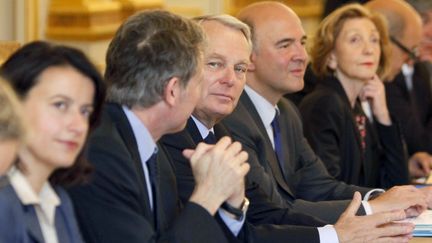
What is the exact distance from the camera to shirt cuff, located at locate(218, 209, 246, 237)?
3.04 metres

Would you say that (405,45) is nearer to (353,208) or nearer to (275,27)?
(275,27)

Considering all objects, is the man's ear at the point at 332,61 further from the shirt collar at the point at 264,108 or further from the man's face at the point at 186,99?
the man's face at the point at 186,99

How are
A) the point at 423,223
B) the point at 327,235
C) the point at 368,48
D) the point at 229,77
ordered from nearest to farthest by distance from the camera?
the point at 327,235 < the point at 229,77 < the point at 423,223 < the point at 368,48

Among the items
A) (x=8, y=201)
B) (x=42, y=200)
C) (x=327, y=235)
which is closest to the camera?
(x=8, y=201)

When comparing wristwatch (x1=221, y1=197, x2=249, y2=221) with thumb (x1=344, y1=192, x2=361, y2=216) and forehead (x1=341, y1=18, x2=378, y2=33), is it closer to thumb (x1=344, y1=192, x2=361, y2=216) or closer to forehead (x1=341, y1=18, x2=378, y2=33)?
thumb (x1=344, y1=192, x2=361, y2=216)

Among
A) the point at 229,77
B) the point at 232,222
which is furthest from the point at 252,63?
the point at 232,222

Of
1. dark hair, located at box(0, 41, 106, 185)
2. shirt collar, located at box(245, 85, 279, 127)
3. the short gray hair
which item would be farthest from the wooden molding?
dark hair, located at box(0, 41, 106, 185)

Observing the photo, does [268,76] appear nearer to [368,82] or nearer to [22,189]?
[368,82]

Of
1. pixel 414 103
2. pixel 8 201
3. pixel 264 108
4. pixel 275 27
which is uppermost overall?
pixel 8 201

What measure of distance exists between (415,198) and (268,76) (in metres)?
0.80

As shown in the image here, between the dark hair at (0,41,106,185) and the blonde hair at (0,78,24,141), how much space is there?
7.7 inches

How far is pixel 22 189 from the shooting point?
2.36 m

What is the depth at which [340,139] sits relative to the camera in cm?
489

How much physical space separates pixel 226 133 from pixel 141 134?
0.92 meters
